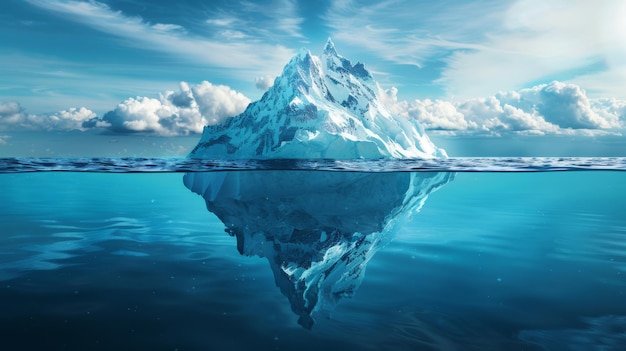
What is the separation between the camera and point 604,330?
15.2 feet

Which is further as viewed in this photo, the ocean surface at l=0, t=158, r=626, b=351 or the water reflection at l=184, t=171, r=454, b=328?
the water reflection at l=184, t=171, r=454, b=328

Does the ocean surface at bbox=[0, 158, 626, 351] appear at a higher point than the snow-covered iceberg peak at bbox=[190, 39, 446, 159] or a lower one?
lower

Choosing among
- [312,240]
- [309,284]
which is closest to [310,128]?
[312,240]

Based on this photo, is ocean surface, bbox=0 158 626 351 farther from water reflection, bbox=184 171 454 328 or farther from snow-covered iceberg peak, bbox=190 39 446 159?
snow-covered iceberg peak, bbox=190 39 446 159

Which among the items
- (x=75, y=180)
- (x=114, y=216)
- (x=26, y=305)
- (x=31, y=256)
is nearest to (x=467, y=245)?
(x=26, y=305)

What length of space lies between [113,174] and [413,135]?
9876 cm

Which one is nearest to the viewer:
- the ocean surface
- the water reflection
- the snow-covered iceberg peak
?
the ocean surface

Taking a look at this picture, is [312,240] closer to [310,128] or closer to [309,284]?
[309,284]

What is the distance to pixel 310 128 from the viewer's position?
10044 centimetres

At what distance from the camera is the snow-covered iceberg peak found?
299 feet

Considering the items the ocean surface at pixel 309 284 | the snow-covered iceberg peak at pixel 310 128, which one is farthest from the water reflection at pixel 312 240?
the snow-covered iceberg peak at pixel 310 128

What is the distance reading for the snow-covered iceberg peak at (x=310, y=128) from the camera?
91125mm

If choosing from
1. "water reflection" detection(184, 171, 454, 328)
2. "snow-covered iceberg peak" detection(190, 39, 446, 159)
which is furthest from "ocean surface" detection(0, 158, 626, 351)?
"snow-covered iceberg peak" detection(190, 39, 446, 159)

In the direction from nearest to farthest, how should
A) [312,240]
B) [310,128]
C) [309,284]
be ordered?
[309,284]
[312,240]
[310,128]
